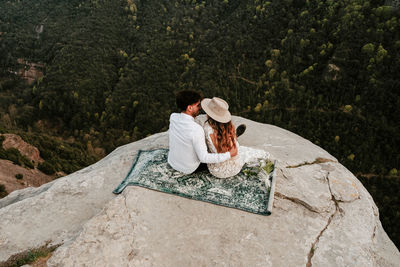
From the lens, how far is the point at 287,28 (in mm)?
39250

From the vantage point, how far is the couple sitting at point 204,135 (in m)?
4.75

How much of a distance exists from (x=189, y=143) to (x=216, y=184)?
3.73 feet

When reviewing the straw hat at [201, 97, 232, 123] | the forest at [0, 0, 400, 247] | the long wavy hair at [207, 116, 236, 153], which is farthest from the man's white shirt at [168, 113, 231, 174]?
the forest at [0, 0, 400, 247]

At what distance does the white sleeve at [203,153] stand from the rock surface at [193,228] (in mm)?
900

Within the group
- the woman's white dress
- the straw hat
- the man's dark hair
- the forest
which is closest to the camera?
the man's dark hair

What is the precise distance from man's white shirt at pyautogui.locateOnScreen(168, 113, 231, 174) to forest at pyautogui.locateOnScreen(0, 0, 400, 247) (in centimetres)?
1489

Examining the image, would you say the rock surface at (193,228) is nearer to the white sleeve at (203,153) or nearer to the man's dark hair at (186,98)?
the white sleeve at (203,153)

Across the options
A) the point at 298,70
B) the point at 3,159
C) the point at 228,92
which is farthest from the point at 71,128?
the point at 298,70

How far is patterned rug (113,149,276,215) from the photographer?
16.4 ft

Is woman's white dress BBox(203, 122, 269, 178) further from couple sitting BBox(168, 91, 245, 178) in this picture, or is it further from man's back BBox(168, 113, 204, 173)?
man's back BBox(168, 113, 204, 173)

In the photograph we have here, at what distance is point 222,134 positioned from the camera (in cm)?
492

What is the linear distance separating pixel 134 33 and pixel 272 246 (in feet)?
180

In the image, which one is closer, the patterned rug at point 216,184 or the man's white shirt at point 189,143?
the man's white shirt at point 189,143

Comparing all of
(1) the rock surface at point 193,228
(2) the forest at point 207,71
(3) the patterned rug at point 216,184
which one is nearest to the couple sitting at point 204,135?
(3) the patterned rug at point 216,184
